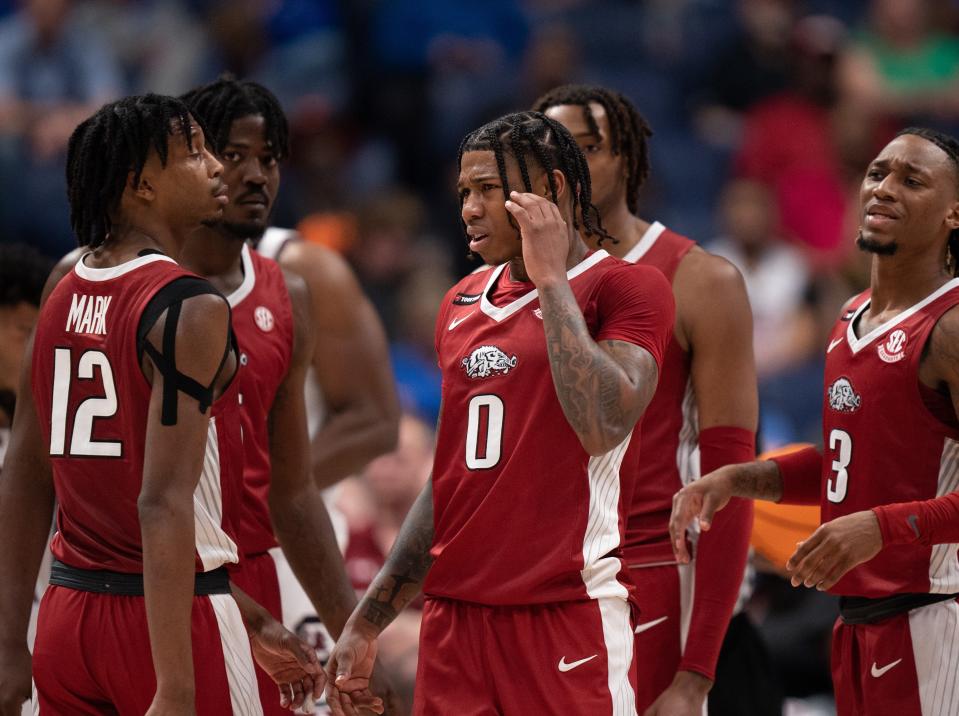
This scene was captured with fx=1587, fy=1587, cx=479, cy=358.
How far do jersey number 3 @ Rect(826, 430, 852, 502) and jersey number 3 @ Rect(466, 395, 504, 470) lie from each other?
4.05ft

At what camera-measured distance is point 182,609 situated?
389 centimetres

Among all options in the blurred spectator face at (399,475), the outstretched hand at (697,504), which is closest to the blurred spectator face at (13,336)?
the outstretched hand at (697,504)

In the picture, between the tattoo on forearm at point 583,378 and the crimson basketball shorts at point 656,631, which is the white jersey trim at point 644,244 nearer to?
the crimson basketball shorts at point 656,631

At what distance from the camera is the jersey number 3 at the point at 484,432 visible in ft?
13.4

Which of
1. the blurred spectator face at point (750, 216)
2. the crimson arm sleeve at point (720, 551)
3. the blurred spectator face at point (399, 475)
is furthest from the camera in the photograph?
the blurred spectator face at point (750, 216)

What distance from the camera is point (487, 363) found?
163 inches

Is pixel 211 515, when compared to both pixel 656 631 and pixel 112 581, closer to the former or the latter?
pixel 112 581

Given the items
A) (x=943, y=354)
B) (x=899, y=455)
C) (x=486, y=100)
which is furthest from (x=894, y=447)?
(x=486, y=100)

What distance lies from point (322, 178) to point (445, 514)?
797cm

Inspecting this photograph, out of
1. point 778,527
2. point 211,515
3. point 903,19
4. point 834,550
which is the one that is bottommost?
point 778,527

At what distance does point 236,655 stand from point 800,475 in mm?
1902

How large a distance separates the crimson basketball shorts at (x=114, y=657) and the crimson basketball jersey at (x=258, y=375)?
80 centimetres

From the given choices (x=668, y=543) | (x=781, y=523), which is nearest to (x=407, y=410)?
(x=781, y=523)

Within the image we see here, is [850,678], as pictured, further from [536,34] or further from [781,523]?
[536,34]
